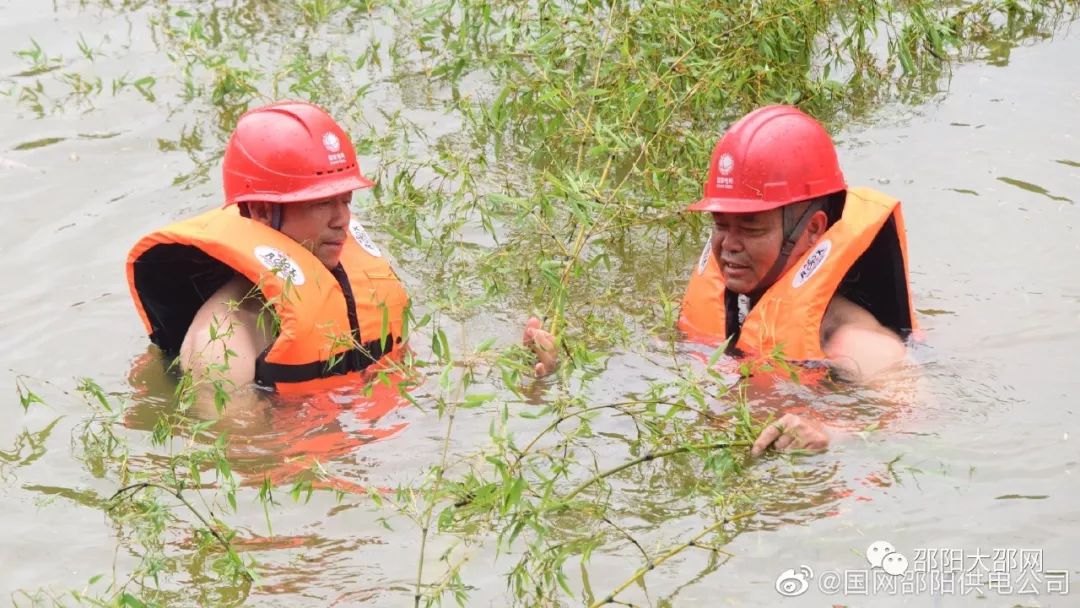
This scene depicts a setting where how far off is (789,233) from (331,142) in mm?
2206

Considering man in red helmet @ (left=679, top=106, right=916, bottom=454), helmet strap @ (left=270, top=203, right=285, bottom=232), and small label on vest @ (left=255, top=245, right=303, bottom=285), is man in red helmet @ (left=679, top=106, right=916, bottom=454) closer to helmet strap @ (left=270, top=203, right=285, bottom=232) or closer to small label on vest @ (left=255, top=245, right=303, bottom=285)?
small label on vest @ (left=255, top=245, right=303, bottom=285)

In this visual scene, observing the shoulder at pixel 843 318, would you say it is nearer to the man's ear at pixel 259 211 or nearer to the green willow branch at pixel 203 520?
the man's ear at pixel 259 211

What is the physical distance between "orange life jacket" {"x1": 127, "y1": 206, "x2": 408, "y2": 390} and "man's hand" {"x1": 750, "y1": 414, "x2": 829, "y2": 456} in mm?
1867

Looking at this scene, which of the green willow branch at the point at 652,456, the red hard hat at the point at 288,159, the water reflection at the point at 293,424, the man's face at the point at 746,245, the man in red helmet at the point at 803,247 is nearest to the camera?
the green willow branch at the point at 652,456

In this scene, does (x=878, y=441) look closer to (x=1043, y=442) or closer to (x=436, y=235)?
(x=1043, y=442)

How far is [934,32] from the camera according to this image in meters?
9.68

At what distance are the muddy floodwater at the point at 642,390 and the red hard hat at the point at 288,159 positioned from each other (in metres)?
1.01

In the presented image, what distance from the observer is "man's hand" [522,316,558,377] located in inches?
260

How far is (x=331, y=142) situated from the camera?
6.98 metres

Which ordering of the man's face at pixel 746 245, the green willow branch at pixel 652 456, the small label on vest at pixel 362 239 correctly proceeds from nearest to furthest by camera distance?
the green willow branch at pixel 652 456, the man's face at pixel 746 245, the small label on vest at pixel 362 239

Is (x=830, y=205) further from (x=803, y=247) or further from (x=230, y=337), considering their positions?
(x=230, y=337)

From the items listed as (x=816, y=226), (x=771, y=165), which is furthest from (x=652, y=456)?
(x=816, y=226)

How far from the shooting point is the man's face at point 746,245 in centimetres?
678

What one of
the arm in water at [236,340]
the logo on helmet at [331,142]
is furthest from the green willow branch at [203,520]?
the logo on helmet at [331,142]
